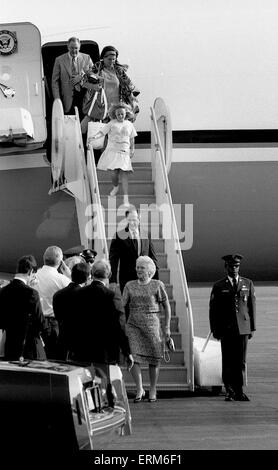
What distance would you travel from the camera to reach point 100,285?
7.98m

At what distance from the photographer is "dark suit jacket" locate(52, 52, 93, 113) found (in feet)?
41.6

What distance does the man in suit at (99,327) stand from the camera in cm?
769

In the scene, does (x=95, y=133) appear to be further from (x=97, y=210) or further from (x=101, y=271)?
(x=101, y=271)

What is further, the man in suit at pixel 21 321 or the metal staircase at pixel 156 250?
the metal staircase at pixel 156 250

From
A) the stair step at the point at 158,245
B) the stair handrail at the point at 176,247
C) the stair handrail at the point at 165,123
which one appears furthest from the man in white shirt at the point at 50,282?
the stair handrail at the point at 165,123

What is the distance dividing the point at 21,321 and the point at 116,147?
4067mm

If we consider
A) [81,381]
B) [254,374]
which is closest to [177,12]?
[254,374]

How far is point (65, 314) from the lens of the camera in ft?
25.8

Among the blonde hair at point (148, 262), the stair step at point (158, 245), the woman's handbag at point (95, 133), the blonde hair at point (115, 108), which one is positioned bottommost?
the stair step at point (158, 245)

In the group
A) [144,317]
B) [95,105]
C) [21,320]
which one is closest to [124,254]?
[144,317]

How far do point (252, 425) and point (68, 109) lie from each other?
6.04 meters

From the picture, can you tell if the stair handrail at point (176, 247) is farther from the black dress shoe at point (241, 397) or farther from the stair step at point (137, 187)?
the black dress shoe at point (241, 397)

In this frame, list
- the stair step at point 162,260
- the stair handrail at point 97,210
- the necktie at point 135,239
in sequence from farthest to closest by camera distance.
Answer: the stair step at point 162,260, the stair handrail at point 97,210, the necktie at point 135,239

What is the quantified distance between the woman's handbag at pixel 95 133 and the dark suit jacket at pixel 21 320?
14.0ft
